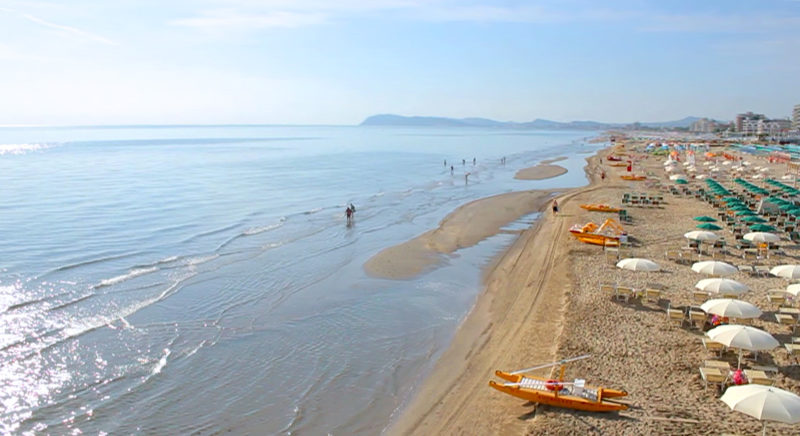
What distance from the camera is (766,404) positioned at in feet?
28.2

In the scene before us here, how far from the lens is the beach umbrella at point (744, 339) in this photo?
11.0 metres

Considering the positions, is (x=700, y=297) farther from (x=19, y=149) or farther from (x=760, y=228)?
(x=19, y=149)

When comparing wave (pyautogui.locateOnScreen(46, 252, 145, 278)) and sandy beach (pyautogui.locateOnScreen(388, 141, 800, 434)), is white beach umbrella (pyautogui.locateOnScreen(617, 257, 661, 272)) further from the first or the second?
wave (pyautogui.locateOnScreen(46, 252, 145, 278))

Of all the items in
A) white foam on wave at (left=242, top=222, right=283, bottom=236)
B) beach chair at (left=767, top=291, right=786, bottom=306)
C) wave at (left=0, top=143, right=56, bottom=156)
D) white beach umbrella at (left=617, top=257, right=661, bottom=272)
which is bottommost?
white foam on wave at (left=242, top=222, right=283, bottom=236)

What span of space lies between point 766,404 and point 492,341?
22.0 ft

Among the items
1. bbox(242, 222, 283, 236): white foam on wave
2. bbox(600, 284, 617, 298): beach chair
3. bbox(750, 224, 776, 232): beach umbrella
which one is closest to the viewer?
bbox(600, 284, 617, 298): beach chair

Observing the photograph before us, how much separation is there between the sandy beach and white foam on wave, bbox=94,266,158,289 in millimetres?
13197

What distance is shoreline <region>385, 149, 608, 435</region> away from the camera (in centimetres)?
1076

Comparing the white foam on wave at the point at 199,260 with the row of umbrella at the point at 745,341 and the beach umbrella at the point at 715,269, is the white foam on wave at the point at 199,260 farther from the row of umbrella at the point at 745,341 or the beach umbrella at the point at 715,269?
the beach umbrella at the point at 715,269

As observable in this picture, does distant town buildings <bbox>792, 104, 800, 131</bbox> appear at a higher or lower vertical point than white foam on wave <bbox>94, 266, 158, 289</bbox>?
higher

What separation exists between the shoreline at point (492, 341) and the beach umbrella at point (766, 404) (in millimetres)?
3598

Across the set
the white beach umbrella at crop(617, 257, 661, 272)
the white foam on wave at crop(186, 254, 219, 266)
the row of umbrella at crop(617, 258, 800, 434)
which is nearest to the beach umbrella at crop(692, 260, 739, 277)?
the row of umbrella at crop(617, 258, 800, 434)

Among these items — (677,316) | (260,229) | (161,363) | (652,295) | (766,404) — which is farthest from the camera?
(260,229)

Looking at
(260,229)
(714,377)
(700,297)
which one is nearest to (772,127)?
(260,229)
